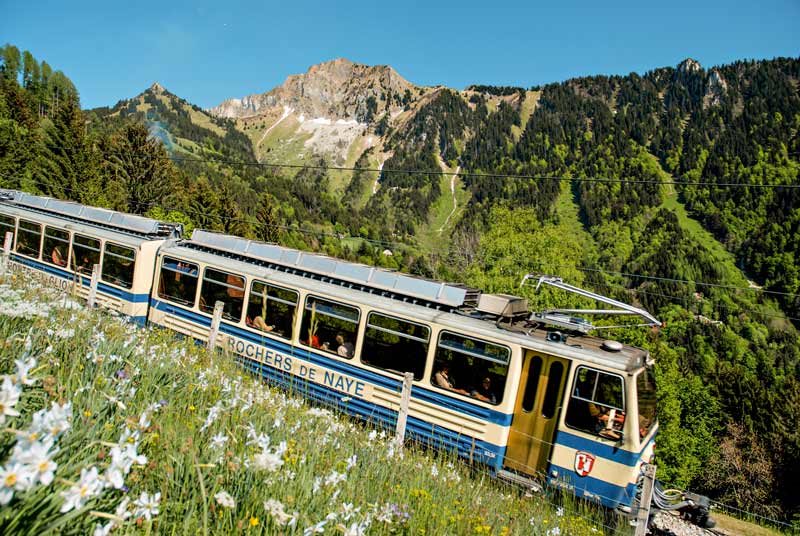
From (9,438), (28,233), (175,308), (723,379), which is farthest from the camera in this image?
(723,379)

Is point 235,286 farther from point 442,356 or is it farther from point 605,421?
point 605,421

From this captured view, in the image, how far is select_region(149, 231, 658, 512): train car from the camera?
9.22 metres

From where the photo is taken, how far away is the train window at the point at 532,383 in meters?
9.77

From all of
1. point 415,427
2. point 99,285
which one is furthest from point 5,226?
point 415,427

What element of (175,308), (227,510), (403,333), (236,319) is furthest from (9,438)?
(175,308)

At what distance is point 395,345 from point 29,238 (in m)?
15.0

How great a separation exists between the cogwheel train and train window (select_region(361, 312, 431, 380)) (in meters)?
0.02

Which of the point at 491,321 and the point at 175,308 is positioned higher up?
the point at 491,321


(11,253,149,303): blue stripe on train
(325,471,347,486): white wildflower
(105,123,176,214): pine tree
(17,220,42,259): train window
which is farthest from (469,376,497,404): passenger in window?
(105,123,176,214): pine tree

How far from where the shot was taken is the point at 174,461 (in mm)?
2953

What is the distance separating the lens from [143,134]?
75.0 metres

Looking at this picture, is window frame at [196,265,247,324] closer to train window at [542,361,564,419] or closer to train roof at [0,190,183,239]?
train roof at [0,190,183,239]

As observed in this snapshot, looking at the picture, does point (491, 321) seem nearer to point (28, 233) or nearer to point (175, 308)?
point (175, 308)

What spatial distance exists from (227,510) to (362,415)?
852cm
